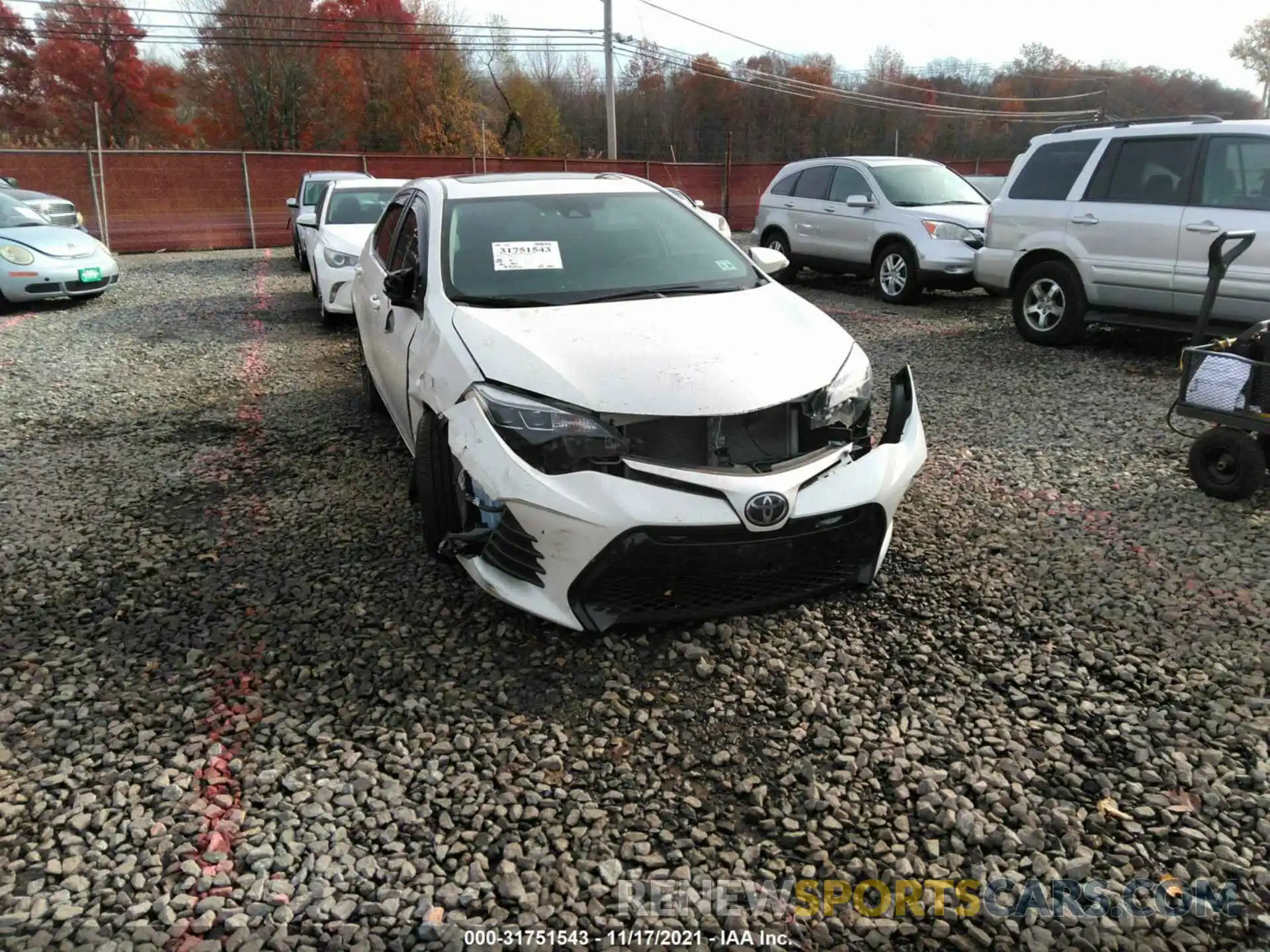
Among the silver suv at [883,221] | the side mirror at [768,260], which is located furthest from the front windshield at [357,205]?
the side mirror at [768,260]

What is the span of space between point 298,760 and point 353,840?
1.44 ft

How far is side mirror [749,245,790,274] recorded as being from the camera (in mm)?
4816

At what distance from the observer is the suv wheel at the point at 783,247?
1241cm

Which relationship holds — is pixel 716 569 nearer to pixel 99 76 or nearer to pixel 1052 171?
pixel 1052 171

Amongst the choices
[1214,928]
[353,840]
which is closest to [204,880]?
[353,840]

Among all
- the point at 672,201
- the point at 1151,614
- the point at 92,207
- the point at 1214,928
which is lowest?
the point at 1214,928

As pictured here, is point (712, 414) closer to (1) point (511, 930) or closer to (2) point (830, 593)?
(2) point (830, 593)

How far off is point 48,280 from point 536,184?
9.36m

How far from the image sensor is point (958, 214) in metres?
10.5

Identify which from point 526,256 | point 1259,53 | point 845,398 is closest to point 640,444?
point 845,398

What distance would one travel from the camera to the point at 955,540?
4203 mm

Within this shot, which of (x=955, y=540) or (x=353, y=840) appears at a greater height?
(x=955, y=540)

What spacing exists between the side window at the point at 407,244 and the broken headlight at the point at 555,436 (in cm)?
161

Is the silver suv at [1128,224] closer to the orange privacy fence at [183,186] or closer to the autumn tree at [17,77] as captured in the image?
the orange privacy fence at [183,186]
